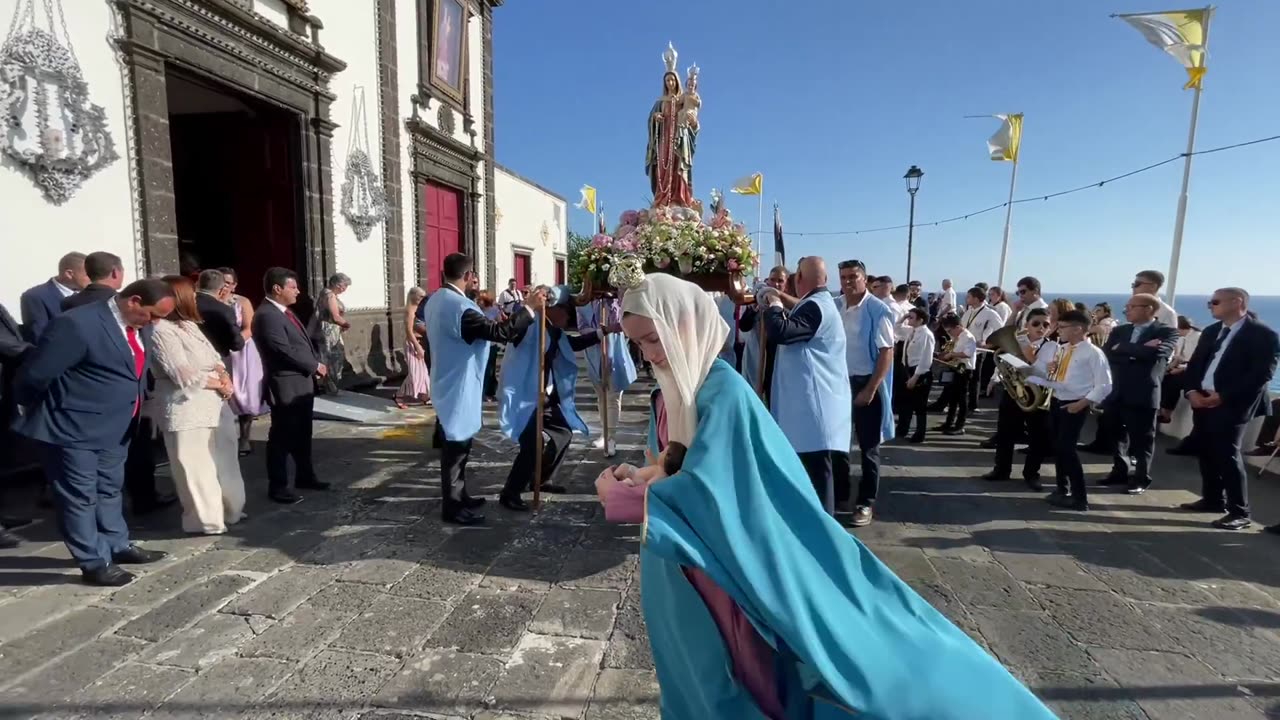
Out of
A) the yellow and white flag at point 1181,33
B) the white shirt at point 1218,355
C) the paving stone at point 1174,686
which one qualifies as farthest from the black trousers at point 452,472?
the yellow and white flag at point 1181,33

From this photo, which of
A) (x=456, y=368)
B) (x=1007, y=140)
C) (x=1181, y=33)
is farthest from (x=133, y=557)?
(x=1007, y=140)

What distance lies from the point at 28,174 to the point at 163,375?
107 inches

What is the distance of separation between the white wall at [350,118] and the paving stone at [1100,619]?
952 centimetres

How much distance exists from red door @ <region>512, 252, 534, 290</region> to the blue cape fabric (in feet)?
61.7

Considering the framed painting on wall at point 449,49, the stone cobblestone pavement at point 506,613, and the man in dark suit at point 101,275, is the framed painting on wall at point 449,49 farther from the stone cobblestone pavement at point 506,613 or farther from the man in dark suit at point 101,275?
the stone cobblestone pavement at point 506,613

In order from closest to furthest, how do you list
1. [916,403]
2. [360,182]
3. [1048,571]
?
1. [1048,571]
2. [916,403]
3. [360,182]

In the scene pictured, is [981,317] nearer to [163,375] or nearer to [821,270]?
[821,270]

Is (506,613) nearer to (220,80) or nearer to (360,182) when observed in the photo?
(220,80)

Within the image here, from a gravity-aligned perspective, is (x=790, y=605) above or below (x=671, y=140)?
below

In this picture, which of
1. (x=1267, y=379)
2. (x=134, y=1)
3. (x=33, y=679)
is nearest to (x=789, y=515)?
(x=33, y=679)

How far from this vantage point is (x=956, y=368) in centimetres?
746

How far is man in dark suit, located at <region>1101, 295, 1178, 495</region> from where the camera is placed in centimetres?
539

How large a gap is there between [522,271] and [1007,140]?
45.7 ft

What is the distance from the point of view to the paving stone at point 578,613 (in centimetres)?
305
